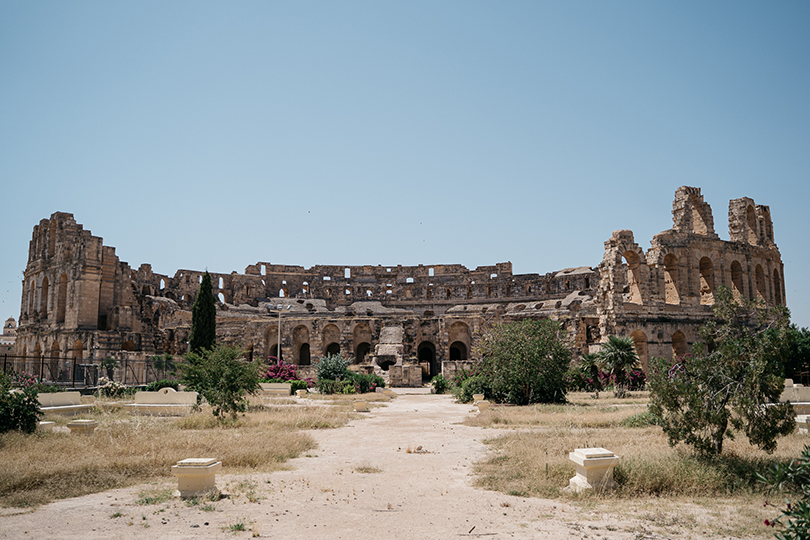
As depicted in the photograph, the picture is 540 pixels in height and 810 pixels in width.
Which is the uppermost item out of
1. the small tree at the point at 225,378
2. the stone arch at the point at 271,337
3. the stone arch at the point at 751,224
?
the stone arch at the point at 751,224

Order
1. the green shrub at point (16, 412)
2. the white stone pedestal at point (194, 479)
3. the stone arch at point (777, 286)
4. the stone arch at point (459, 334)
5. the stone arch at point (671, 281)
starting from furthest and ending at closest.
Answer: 1. the stone arch at point (459, 334)
2. the stone arch at point (777, 286)
3. the stone arch at point (671, 281)
4. the green shrub at point (16, 412)
5. the white stone pedestal at point (194, 479)

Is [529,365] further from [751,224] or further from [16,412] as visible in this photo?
[751,224]

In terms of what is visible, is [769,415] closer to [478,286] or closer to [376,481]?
[376,481]

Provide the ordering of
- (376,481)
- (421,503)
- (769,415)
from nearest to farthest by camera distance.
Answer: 1. (421,503)
2. (769,415)
3. (376,481)

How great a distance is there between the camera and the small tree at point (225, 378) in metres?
14.4

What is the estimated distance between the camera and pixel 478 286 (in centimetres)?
5203

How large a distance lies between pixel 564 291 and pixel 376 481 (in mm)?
41755

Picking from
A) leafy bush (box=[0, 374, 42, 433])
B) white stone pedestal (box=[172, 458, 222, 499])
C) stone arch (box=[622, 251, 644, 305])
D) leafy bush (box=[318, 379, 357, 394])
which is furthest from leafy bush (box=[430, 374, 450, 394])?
white stone pedestal (box=[172, 458, 222, 499])

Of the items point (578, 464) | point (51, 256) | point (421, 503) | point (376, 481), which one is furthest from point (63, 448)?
point (51, 256)

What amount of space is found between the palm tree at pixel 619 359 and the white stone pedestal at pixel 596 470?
15.9 meters

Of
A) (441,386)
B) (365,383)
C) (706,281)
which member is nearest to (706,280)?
(706,281)

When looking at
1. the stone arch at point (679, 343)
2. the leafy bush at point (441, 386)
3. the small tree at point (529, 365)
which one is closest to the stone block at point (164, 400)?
the small tree at point (529, 365)

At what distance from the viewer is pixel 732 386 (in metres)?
8.17

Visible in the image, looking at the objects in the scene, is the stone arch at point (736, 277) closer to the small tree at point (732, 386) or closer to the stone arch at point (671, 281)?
the stone arch at point (671, 281)
